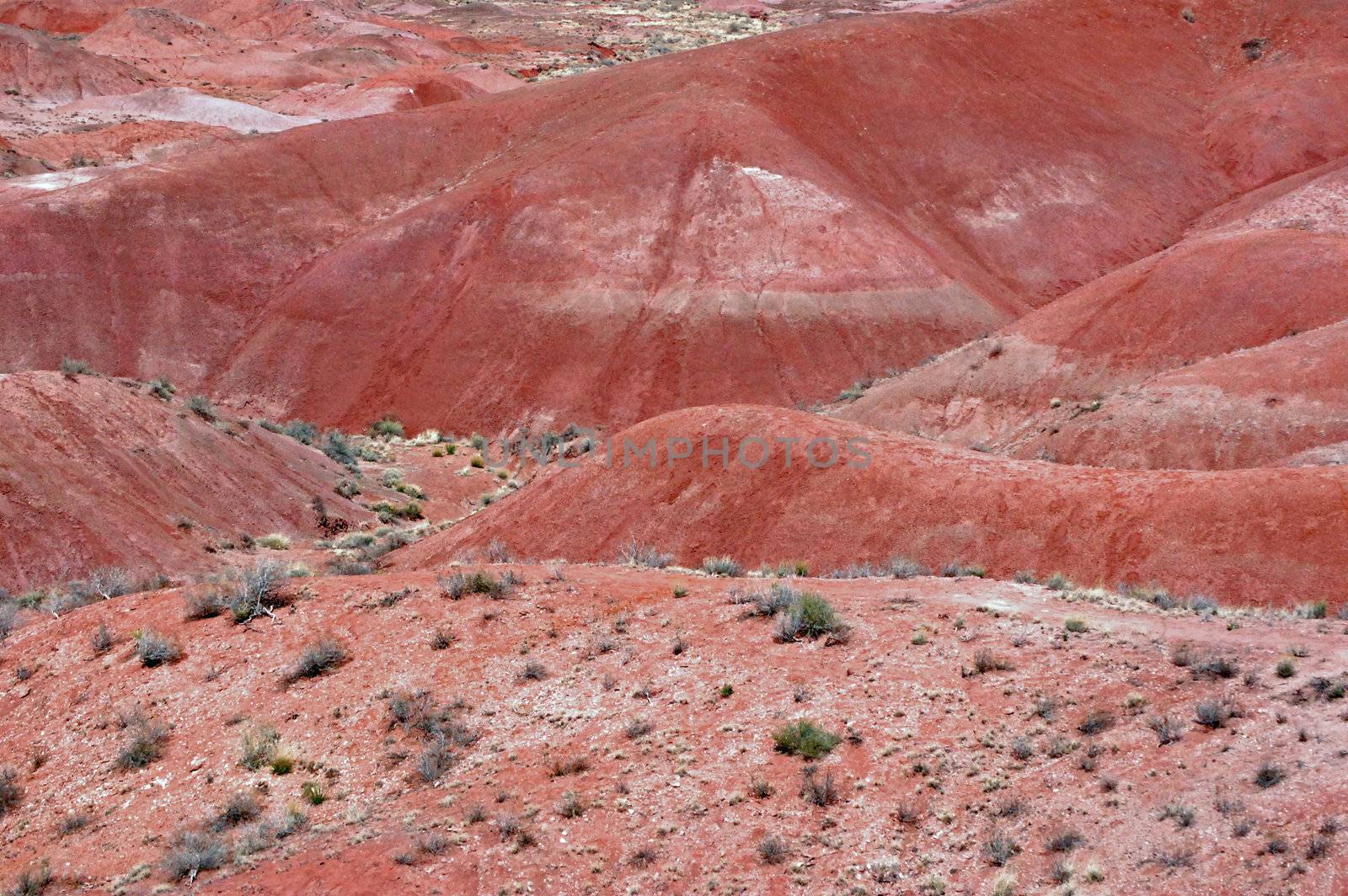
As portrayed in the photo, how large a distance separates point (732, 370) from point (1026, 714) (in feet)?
102

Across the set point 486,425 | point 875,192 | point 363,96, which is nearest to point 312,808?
point 486,425

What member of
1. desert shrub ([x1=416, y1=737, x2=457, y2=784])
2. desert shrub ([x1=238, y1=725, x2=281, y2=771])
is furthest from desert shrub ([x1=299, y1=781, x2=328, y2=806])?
desert shrub ([x1=416, y1=737, x2=457, y2=784])

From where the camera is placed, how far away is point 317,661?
14.4 metres

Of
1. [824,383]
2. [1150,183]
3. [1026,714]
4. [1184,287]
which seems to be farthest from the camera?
[1150,183]

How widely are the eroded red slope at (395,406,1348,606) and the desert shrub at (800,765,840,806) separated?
10.3 m

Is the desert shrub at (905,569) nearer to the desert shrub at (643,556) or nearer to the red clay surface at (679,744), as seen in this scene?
the red clay surface at (679,744)

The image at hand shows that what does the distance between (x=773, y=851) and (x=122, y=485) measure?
64.6 ft

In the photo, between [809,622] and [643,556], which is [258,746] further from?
[643,556]

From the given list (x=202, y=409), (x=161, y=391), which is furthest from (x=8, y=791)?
(x=161, y=391)

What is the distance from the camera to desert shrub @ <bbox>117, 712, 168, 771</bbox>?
13328 millimetres

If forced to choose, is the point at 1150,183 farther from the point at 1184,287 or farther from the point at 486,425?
the point at 486,425

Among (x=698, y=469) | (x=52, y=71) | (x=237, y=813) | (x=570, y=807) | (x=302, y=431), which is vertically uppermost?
(x=52, y=71)

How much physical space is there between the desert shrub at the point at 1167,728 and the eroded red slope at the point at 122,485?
60.8 feet

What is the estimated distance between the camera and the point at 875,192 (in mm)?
49969
